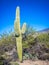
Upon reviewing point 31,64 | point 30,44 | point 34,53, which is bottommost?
point 31,64

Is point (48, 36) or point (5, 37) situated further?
point (5, 37)

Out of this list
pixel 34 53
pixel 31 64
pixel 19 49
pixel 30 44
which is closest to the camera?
pixel 31 64

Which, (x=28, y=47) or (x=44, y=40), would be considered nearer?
(x=28, y=47)

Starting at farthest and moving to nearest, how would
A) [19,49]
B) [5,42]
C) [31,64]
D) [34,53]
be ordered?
[5,42] → [34,53] → [19,49] → [31,64]

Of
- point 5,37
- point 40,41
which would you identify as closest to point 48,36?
point 40,41

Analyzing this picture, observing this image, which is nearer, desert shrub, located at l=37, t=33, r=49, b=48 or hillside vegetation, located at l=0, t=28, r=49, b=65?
hillside vegetation, located at l=0, t=28, r=49, b=65

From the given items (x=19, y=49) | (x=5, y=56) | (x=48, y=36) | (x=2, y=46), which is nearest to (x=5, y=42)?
(x=2, y=46)

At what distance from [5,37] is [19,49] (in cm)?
255

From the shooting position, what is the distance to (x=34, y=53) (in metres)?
8.25

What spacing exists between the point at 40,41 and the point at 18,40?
1.68m

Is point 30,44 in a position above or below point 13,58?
above

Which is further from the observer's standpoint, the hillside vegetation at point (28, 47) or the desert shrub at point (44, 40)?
the desert shrub at point (44, 40)

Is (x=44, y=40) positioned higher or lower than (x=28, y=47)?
higher

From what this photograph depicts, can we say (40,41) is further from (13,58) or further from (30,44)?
(13,58)
